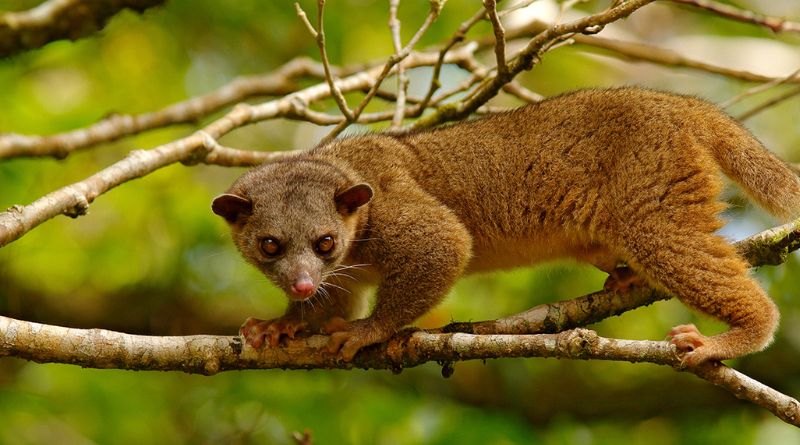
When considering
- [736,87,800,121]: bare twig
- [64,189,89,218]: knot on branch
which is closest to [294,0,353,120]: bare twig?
[64,189,89,218]: knot on branch

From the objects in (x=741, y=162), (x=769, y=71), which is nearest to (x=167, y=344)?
(x=741, y=162)

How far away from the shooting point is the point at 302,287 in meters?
5.20

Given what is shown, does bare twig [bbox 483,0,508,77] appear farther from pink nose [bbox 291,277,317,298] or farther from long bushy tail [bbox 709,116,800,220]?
pink nose [bbox 291,277,317,298]

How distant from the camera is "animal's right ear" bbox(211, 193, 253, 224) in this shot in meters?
5.67

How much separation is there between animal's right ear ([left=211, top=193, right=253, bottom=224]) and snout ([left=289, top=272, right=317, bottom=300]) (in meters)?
0.74

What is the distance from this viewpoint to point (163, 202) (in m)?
8.69

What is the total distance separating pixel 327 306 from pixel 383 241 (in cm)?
76

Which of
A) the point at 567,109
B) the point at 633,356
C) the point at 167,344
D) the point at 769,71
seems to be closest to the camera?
the point at 633,356

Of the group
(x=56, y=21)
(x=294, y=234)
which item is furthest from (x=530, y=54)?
(x=56, y=21)

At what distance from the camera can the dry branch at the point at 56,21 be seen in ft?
22.5

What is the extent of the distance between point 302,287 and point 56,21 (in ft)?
10.9

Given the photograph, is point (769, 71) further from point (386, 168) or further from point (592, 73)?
point (386, 168)

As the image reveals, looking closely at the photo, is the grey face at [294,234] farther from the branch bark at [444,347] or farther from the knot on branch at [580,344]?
the knot on branch at [580,344]

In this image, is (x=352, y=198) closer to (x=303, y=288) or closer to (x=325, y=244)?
(x=325, y=244)
